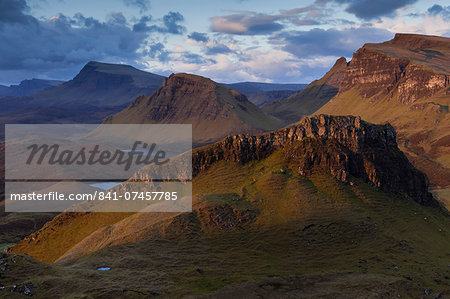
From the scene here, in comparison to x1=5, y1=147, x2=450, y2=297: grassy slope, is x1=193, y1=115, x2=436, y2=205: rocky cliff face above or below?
above

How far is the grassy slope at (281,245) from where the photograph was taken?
5406 cm

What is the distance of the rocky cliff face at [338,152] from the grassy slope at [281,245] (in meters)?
3.22

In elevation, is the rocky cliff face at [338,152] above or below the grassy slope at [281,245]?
above

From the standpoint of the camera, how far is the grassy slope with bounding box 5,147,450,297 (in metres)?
54.1

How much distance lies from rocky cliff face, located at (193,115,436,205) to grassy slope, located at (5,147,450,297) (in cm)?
322

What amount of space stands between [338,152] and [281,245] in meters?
31.4

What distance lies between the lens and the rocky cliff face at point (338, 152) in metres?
90.4

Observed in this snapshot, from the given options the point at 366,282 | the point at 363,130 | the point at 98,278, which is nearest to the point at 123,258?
the point at 98,278

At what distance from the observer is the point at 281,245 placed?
70.9 m

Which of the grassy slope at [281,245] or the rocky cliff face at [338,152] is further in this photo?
the rocky cliff face at [338,152]

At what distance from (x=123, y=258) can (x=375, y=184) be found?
60.8 m

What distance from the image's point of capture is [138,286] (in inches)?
1969

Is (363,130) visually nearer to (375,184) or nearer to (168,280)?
(375,184)

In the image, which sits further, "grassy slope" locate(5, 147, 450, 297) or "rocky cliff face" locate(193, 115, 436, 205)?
"rocky cliff face" locate(193, 115, 436, 205)
